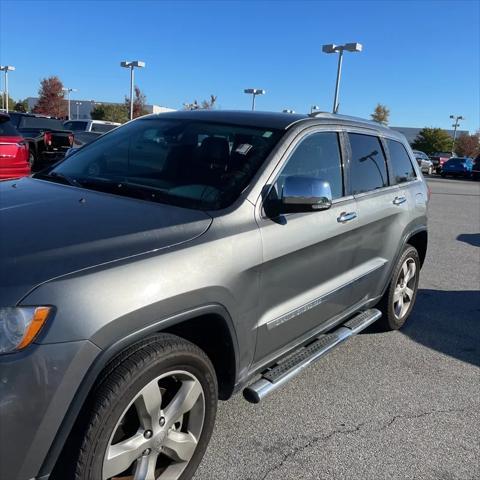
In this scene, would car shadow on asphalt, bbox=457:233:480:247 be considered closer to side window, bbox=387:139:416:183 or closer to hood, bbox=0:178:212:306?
side window, bbox=387:139:416:183

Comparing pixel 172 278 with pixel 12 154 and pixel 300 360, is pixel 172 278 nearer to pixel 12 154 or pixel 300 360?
pixel 300 360

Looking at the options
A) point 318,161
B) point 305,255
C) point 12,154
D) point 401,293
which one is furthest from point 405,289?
point 12,154

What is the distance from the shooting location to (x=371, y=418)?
3.34 metres

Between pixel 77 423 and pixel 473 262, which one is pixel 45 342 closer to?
pixel 77 423

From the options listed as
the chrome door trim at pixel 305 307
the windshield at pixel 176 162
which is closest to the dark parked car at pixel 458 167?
the chrome door trim at pixel 305 307

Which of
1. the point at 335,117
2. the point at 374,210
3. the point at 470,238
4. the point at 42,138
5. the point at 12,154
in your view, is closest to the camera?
the point at 335,117

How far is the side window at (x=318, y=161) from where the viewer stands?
3.17 m

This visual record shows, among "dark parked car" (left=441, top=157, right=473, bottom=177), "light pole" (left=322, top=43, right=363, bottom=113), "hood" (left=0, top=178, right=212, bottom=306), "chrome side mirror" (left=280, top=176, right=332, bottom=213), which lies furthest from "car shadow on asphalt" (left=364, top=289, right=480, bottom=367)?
"dark parked car" (left=441, top=157, right=473, bottom=177)

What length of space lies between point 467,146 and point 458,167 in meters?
34.5

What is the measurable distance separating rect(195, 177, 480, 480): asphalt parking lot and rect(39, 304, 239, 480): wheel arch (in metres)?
0.45

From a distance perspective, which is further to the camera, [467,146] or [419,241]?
[467,146]

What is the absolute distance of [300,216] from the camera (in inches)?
120

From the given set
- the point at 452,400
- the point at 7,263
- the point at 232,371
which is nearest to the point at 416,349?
the point at 452,400

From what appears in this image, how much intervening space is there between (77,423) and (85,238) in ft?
2.41
